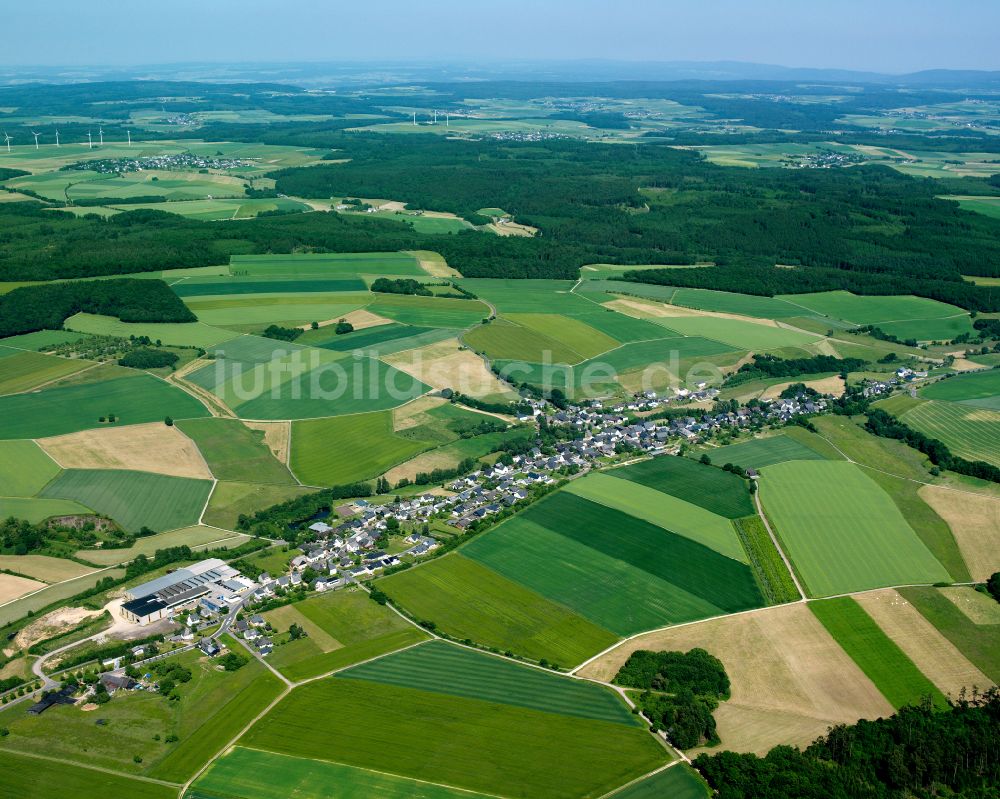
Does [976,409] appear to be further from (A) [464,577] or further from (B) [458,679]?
(B) [458,679]

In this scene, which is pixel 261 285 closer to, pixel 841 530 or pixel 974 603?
pixel 841 530

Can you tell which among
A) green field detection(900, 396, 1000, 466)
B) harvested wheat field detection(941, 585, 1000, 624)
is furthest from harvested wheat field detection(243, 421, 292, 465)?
green field detection(900, 396, 1000, 466)

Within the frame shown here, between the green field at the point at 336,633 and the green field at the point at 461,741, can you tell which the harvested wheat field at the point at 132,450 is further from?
the green field at the point at 461,741

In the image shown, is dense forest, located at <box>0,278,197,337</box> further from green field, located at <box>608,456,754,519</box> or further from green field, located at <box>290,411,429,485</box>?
green field, located at <box>608,456,754,519</box>

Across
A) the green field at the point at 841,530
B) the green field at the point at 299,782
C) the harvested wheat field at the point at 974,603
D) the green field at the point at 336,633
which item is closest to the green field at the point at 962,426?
the green field at the point at 841,530

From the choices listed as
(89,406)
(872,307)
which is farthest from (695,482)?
(872,307)

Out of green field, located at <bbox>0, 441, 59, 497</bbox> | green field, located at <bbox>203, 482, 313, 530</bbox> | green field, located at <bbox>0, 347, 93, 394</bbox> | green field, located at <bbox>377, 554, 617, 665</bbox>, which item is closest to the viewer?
green field, located at <bbox>377, 554, 617, 665</bbox>

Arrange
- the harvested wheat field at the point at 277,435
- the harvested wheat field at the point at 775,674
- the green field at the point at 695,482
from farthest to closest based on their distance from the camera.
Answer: the harvested wheat field at the point at 277,435
the green field at the point at 695,482
the harvested wheat field at the point at 775,674
